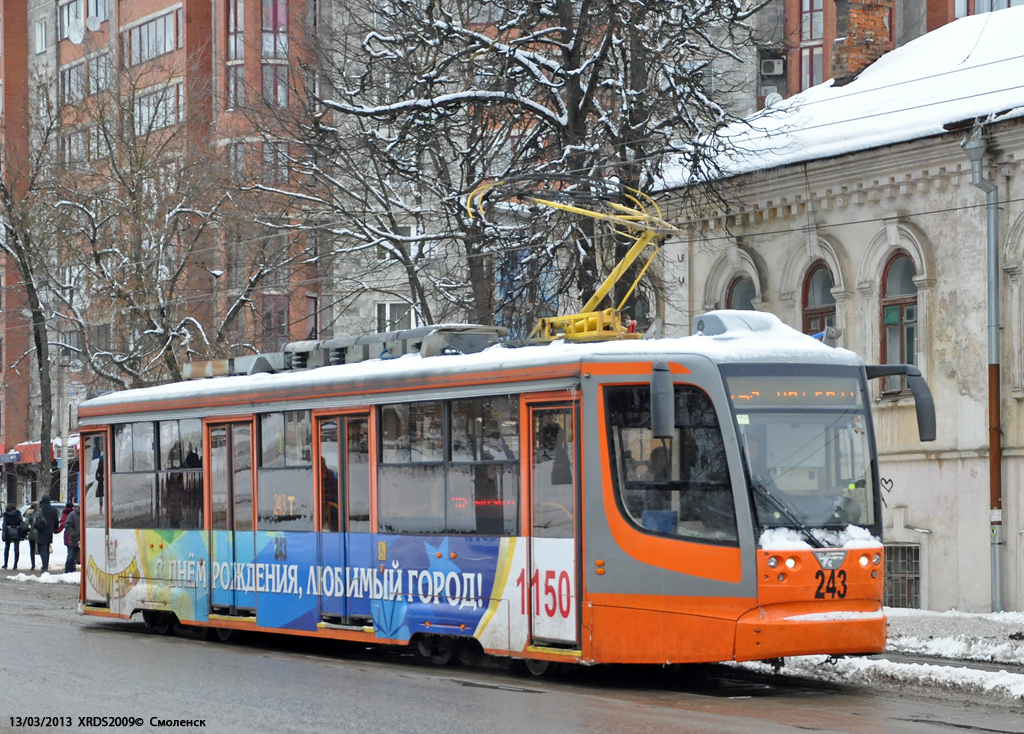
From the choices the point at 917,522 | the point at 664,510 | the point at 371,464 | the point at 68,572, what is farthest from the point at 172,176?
the point at 664,510

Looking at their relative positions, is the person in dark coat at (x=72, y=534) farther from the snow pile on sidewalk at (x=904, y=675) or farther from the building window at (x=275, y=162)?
the snow pile on sidewalk at (x=904, y=675)

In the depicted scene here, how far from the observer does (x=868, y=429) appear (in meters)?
13.4

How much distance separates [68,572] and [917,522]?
18001 millimetres

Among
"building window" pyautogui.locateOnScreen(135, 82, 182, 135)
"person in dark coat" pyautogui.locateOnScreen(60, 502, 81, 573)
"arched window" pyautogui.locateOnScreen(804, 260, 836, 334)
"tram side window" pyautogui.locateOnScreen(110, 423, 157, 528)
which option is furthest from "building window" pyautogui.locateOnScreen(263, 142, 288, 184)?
"tram side window" pyautogui.locateOnScreen(110, 423, 157, 528)

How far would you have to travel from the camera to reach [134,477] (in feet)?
64.4

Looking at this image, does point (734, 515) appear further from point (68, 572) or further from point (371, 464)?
point (68, 572)

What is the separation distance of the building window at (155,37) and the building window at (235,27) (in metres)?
3.43

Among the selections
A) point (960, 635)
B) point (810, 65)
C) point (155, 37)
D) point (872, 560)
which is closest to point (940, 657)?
point (960, 635)

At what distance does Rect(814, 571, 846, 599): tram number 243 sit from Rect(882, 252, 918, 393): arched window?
37.2 feet

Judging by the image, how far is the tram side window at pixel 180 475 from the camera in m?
18.3

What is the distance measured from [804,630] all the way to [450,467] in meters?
3.72

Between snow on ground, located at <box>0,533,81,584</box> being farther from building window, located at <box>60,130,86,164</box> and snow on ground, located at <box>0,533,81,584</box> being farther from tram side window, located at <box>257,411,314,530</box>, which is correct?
tram side window, located at <box>257,411,314,530</box>

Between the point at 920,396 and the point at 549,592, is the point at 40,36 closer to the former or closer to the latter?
the point at 549,592

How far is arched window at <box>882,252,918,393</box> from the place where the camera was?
77.9 feet
